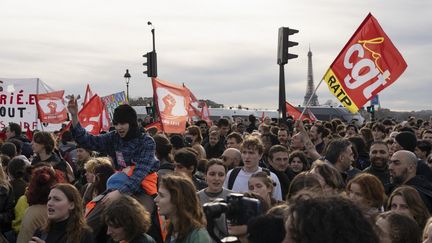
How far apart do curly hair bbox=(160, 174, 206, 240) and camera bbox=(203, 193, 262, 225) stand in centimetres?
170

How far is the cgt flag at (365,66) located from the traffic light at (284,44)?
1286mm

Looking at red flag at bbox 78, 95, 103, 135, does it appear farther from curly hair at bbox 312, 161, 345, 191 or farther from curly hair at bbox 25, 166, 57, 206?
curly hair at bbox 312, 161, 345, 191

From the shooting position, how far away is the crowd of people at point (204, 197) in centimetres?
247

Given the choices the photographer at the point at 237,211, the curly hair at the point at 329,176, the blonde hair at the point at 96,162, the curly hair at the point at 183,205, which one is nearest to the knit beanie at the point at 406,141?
the curly hair at the point at 329,176

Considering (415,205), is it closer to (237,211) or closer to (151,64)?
(237,211)

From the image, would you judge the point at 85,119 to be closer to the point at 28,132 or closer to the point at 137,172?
the point at 28,132

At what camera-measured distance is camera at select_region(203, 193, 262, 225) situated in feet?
9.64

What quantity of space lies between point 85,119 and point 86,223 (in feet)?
33.0

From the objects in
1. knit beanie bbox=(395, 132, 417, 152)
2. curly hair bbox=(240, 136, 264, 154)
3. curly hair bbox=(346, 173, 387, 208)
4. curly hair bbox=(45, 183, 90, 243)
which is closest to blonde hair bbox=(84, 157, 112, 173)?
curly hair bbox=(45, 183, 90, 243)

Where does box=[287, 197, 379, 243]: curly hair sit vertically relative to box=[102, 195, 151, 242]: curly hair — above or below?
above

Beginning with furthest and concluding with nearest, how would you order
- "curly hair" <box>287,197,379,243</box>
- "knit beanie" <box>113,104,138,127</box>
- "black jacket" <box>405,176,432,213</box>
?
"black jacket" <box>405,176,432,213</box>, "knit beanie" <box>113,104,138,127</box>, "curly hair" <box>287,197,379,243</box>

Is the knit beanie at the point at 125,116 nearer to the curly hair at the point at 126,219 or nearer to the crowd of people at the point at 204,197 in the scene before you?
the crowd of people at the point at 204,197

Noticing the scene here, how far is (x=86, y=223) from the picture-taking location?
5484 mm

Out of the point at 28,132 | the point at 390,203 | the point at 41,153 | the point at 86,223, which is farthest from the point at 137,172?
the point at 28,132
